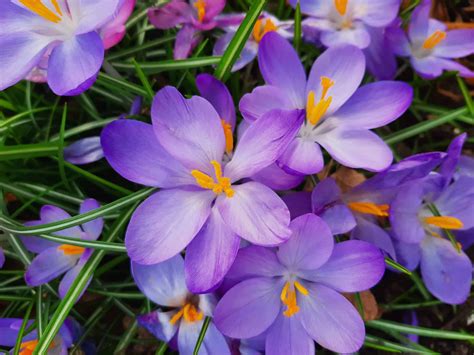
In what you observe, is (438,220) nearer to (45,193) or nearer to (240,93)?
(240,93)

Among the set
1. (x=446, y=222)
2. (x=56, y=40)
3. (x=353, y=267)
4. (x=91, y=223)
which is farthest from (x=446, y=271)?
(x=56, y=40)

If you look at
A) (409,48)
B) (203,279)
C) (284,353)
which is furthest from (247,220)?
(409,48)

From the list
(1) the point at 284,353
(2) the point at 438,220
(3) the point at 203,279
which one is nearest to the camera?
(3) the point at 203,279

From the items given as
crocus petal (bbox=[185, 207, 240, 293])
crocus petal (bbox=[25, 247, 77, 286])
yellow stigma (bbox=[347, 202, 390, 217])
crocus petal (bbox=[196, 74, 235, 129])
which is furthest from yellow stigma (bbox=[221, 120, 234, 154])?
crocus petal (bbox=[25, 247, 77, 286])

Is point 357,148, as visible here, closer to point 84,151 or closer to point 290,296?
point 290,296

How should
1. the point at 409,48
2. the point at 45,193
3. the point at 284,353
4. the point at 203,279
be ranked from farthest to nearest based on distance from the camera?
the point at 409,48, the point at 45,193, the point at 284,353, the point at 203,279

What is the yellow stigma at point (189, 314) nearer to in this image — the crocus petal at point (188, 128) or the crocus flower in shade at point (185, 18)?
the crocus petal at point (188, 128)

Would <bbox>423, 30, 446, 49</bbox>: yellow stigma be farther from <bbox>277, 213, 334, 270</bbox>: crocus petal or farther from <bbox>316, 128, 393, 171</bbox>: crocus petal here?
<bbox>277, 213, 334, 270</bbox>: crocus petal
